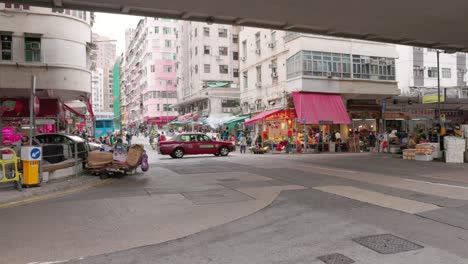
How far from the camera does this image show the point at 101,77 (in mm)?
186500

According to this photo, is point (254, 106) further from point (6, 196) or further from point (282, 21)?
point (6, 196)

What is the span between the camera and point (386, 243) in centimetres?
558

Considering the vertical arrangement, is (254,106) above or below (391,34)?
below

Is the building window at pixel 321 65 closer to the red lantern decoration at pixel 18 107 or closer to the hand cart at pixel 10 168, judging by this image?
the red lantern decoration at pixel 18 107

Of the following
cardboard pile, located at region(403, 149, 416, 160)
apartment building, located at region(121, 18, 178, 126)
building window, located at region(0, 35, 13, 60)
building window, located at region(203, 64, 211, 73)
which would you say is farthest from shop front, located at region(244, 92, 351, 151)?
apartment building, located at region(121, 18, 178, 126)

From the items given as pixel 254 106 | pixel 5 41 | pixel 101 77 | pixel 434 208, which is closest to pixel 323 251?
Answer: pixel 434 208

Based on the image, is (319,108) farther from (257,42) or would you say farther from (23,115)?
(23,115)

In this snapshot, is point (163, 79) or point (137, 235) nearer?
point (137, 235)

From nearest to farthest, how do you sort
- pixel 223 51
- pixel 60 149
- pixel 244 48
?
pixel 60 149 < pixel 244 48 < pixel 223 51

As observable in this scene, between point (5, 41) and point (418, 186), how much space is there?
69.8 ft

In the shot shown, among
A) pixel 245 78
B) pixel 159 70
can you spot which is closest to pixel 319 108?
pixel 245 78

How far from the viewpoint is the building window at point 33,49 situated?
70.3ft

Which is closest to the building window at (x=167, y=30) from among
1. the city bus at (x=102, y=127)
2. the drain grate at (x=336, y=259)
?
the city bus at (x=102, y=127)

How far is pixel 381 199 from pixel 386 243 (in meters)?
3.57
